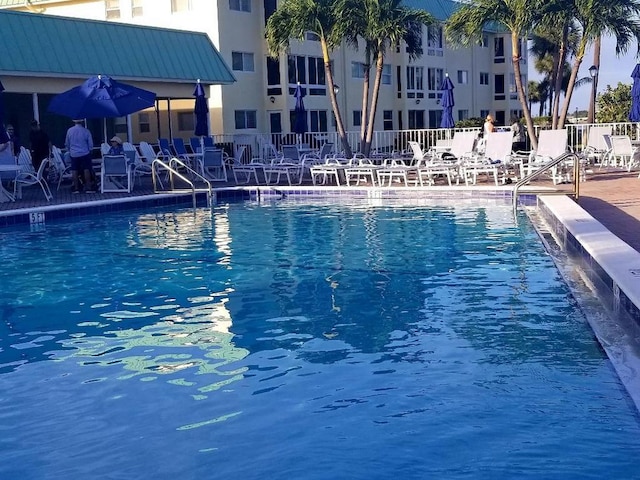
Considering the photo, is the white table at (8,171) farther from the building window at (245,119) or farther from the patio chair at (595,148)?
the building window at (245,119)

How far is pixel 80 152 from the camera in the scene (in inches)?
650

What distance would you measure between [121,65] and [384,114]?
Answer: 1867 centimetres

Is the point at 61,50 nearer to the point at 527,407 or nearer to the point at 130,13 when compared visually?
the point at 130,13

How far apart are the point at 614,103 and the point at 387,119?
33.0ft

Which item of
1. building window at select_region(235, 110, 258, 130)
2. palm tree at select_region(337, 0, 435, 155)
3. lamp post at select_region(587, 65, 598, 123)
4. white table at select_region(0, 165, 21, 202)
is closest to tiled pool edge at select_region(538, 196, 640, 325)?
white table at select_region(0, 165, 21, 202)

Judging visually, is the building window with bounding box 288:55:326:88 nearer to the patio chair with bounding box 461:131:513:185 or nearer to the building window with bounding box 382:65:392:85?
the building window with bounding box 382:65:392:85

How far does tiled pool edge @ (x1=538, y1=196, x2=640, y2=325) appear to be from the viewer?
6.05 meters

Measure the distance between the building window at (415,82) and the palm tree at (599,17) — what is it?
19.2m

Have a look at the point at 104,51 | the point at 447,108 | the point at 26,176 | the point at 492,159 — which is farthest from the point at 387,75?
the point at 26,176

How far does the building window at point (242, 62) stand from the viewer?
96.7 feet

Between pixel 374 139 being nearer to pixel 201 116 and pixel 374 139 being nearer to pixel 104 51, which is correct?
pixel 201 116

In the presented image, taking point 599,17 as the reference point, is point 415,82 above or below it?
above

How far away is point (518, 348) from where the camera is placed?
5719 millimetres

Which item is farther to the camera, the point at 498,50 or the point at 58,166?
the point at 498,50
